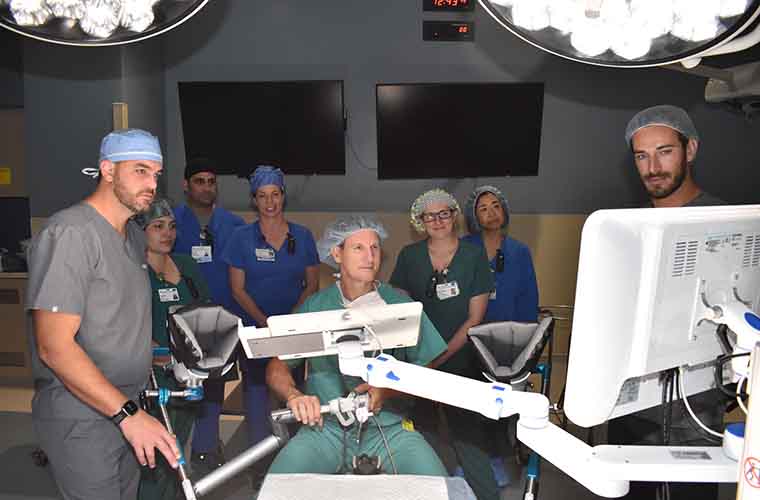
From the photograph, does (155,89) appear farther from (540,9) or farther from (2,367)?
(540,9)

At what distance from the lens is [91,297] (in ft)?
5.85

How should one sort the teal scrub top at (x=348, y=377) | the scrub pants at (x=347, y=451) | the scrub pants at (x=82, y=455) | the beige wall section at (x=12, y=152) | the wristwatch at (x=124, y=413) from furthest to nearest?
the beige wall section at (x=12, y=152) → the teal scrub top at (x=348, y=377) → the scrub pants at (x=347, y=451) → the scrub pants at (x=82, y=455) → the wristwatch at (x=124, y=413)

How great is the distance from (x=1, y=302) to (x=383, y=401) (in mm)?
3113

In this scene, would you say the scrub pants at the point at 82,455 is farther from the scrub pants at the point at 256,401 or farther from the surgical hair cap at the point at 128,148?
the scrub pants at the point at 256,401

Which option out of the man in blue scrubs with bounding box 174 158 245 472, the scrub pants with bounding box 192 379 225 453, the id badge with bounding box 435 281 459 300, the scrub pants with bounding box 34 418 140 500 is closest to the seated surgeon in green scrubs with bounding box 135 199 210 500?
the scrub pants with bounding box 192 379 225 453

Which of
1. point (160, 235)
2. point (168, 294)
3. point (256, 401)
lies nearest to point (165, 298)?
point (168, 294)

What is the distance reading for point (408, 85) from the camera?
428 cm

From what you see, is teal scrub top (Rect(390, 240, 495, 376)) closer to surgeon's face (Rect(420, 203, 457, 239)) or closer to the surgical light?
surgeon's face (Rect(420, 203, 457, 239))

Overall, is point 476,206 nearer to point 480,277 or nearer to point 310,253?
point 480,277

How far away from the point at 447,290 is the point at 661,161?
4.04ft

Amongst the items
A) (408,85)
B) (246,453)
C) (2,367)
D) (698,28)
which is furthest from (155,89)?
(698,28)

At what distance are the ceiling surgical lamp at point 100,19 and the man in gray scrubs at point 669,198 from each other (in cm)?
139

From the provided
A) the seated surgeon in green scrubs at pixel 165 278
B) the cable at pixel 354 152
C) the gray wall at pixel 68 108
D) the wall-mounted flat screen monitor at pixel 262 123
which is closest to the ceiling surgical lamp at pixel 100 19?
the seated surgeon in green scrubs at pixel 165 278

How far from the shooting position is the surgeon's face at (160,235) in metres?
2.86
